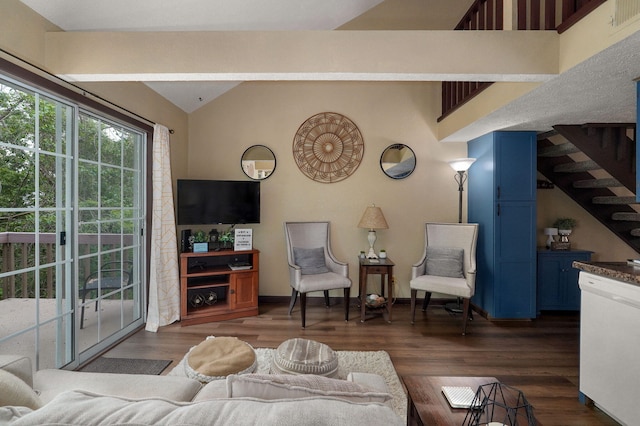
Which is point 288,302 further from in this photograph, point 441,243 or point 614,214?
point 614,214

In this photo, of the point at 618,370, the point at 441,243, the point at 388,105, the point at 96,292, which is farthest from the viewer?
the point at 388,105

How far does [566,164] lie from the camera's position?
3.66 m

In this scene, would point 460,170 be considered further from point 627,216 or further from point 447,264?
point 627,216

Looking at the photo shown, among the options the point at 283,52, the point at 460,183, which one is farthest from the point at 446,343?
the point at 283,52

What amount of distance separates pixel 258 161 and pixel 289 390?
3.50 metres

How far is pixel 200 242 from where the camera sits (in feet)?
11.5

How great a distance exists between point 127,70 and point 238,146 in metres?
2.01

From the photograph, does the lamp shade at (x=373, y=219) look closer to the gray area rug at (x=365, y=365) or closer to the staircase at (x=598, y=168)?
the gray area rug at (x=365, y=365)

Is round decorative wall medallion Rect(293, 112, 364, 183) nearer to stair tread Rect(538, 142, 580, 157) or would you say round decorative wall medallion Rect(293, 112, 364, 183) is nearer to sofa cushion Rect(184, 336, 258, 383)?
stair tread Rect(538, 142, 580, 157)

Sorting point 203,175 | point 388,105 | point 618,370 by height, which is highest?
point 388,105

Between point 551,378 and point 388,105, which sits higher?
point 388,105

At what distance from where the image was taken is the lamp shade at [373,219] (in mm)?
3668

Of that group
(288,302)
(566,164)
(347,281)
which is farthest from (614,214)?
(288,302)

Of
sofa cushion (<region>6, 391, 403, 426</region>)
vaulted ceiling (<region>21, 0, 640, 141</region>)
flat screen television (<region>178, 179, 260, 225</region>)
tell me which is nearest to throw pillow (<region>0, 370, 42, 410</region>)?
sofa cushion (<region>6, 391, 403, 426</region>)
